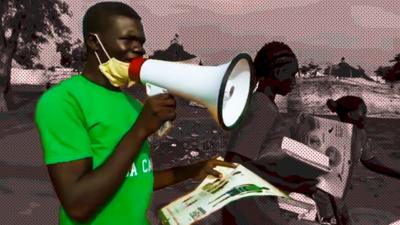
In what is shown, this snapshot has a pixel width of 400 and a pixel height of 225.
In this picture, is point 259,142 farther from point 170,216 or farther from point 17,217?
point 17,217

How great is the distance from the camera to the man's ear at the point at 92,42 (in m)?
2.15

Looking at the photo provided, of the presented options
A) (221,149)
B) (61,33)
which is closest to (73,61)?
(61,33)

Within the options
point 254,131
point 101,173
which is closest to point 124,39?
point 101,173

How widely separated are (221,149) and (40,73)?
291 ft

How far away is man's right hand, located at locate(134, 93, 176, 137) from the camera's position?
6.23ft

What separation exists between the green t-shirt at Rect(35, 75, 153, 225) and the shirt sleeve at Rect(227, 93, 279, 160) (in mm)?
879

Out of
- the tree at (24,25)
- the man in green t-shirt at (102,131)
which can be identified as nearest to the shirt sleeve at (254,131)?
the man in green t-shirt at (102,131)

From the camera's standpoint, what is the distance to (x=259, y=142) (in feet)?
9.82

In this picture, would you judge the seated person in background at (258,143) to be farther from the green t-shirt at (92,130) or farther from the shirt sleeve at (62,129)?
the shirt sleeve at (62,129)

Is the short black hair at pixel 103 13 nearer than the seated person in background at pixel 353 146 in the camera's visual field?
Yes

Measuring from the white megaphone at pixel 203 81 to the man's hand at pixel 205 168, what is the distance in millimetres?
401

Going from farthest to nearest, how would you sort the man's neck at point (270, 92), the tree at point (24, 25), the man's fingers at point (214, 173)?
the tree at point (24, 25), the man's neck at point (270, 92), the man's fingers at point (214, 173)

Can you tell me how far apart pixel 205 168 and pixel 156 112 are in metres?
0.51

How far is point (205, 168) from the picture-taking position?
2.37 meters
